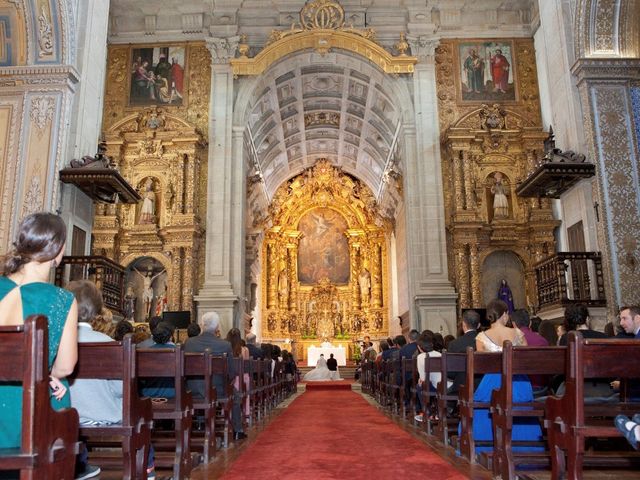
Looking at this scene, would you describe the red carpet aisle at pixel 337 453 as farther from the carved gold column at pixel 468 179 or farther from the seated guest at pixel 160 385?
the carved gold column at pixel 468 179

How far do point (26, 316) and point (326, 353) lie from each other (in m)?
21.5

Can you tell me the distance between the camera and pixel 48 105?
9.66 metres

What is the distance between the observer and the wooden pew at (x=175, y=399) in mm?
3988

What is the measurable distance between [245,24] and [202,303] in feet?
25.5

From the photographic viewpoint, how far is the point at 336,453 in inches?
206

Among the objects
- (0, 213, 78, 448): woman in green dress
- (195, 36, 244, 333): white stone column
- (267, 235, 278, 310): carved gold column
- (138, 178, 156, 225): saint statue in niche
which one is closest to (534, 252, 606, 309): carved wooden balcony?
(195, 36, 244, 333): white stone column

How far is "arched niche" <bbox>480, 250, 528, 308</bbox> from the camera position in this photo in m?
14.8

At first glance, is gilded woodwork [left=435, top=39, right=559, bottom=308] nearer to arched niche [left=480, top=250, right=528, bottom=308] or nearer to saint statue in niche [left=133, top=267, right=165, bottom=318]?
arched niche [left=480, top=250, right=528, bottom=308]

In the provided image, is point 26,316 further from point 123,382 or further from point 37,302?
point 123,382

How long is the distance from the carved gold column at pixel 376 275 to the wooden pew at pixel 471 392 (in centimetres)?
1980

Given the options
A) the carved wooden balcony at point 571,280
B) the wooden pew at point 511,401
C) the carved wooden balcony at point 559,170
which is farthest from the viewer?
the carved wooden balcony at point 559,170

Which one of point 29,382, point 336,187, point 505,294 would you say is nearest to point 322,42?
point 505,294

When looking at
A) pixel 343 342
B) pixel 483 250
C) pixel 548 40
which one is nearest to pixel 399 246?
pixel 343 342

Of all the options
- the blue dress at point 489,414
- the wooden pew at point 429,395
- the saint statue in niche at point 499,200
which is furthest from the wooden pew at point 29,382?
the saint statue in niche at point 499,200
